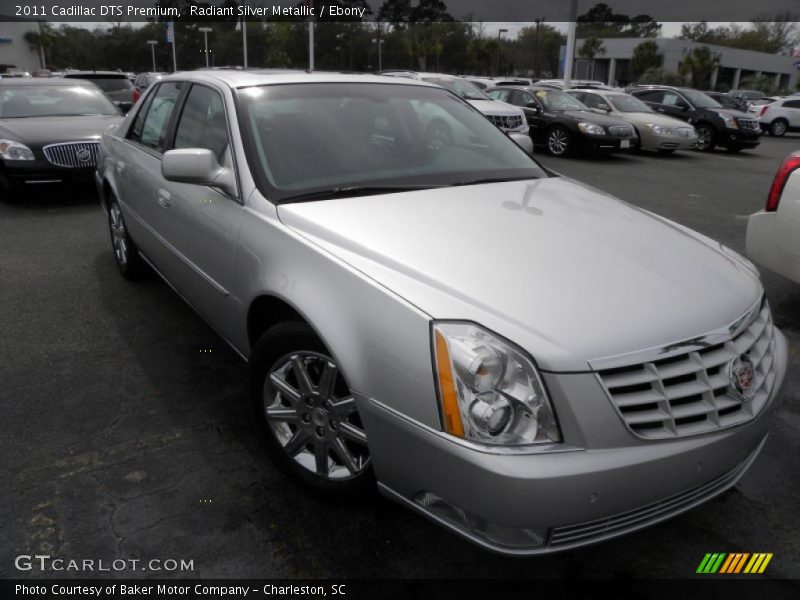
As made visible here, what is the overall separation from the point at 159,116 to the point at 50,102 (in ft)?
19.1

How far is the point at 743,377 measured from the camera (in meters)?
2.06

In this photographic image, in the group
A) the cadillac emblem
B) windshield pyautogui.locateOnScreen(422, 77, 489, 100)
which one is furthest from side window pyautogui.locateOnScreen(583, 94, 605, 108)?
the cadillac emblem

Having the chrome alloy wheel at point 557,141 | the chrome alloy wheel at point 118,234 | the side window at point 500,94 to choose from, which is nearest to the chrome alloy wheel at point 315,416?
the chrome alloy wheel at point 118,234

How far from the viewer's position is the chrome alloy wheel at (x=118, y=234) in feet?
15.8

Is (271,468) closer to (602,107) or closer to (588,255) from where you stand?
(588,255)

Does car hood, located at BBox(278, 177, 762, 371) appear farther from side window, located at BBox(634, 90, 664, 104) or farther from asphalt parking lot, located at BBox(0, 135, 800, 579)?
side window, located at BBox(634, 90, 664, 104)

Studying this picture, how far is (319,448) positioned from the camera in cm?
241

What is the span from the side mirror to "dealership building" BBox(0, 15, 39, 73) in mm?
80109

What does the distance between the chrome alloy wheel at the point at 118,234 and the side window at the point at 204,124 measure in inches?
54.5

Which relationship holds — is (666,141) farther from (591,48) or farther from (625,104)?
(591,48)

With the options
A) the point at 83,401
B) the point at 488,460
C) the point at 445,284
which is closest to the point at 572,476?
the point at 488,460

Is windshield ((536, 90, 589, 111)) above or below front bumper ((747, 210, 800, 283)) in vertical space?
above

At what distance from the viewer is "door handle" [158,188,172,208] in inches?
139

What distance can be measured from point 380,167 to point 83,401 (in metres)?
1.89
